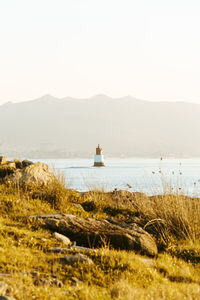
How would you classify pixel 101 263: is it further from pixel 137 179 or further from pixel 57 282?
pixel 137 179

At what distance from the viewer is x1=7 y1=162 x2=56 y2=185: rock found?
469 inches

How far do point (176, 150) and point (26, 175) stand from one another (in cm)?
17365

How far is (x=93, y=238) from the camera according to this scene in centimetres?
696

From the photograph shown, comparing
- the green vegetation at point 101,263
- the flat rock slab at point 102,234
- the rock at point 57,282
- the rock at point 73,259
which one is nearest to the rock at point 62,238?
the green vegetation at point 101,263

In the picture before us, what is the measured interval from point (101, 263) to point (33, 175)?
24.3ft

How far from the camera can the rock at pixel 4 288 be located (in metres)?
3.83

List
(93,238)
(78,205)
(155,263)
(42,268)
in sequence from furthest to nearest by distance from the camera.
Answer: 1. (78,205)
2. (93,238)
3. (155,263)
4. (42,268)

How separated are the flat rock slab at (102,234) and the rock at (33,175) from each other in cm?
440

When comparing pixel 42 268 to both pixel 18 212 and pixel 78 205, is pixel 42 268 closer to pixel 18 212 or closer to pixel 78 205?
pixel 18 212

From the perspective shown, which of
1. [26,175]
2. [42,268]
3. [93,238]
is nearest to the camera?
[42,268]

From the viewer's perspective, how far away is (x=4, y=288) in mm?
3883

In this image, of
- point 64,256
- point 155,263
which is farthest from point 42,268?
point 155,263

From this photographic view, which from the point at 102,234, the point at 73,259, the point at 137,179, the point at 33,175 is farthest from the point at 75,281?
the point at 137,179

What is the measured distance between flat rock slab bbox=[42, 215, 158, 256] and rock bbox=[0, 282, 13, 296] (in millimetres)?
2545
